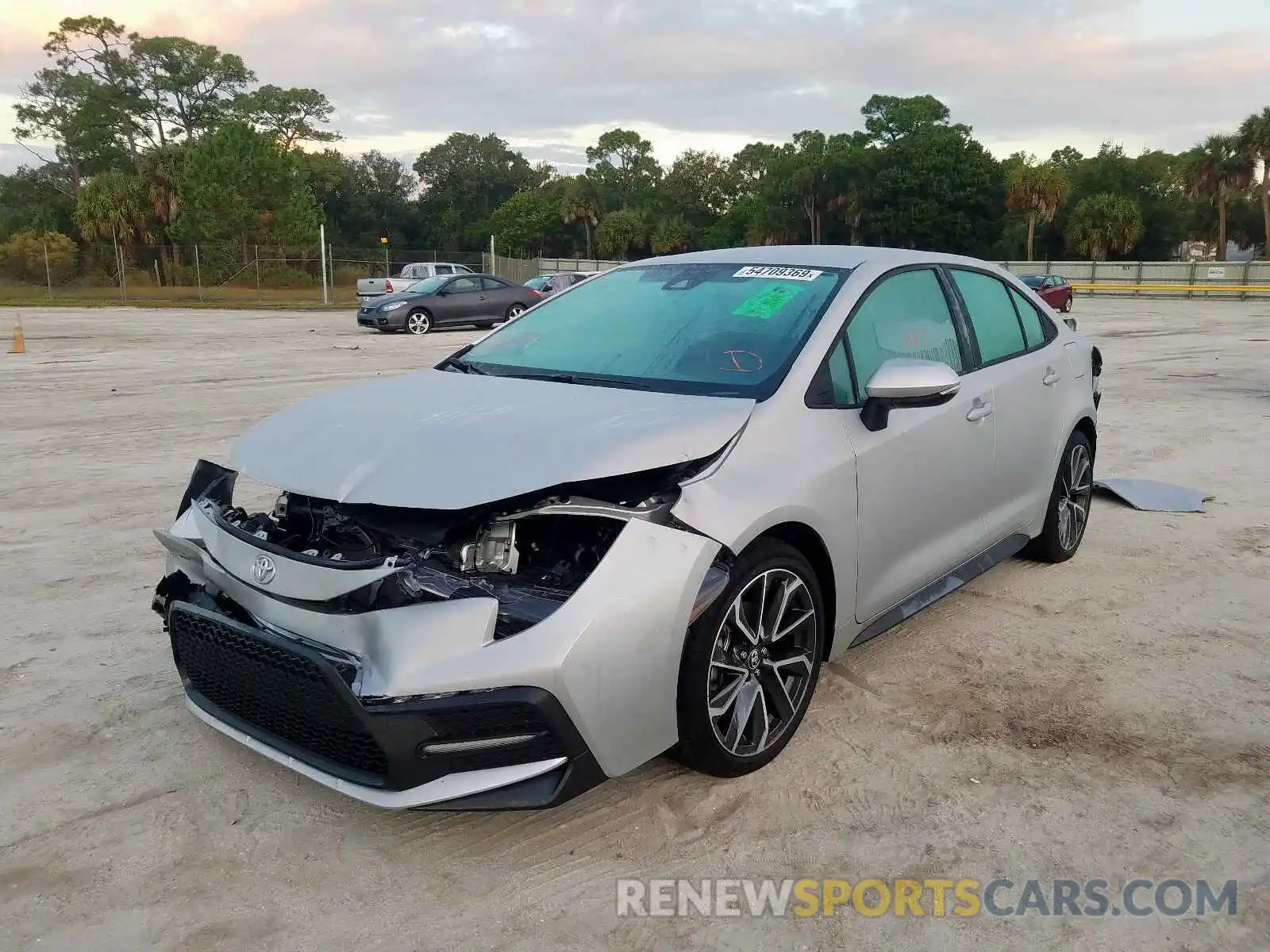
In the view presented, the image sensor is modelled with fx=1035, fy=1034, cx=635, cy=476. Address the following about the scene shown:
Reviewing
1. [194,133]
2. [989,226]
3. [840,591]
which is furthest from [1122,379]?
[194,133]

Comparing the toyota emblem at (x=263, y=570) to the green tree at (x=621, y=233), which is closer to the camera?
the toyota emblem at (x=263, y=570)

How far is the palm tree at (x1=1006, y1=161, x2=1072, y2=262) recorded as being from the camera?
59.0m

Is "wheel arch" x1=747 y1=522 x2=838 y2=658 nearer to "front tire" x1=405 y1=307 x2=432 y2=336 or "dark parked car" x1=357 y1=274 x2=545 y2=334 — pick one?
"dark parked car" x1=357 y1=274 x2=545 y2=334

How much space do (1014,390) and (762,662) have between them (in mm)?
2146

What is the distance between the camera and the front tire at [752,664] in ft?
9.78

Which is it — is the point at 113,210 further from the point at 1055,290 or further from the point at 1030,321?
the point at 1030,321

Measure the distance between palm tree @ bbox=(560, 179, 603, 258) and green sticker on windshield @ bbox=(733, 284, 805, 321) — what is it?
252 ft

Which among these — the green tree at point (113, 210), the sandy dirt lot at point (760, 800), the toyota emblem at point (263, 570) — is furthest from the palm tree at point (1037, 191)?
the toyota emblem at point (263, 570)

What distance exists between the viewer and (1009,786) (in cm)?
326

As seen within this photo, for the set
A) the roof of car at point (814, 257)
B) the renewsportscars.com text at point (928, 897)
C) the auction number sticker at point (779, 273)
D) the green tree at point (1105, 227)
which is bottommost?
the renewsportscars.com text at point (928, 897)

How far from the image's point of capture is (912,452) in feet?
12.7

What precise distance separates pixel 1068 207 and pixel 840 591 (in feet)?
217

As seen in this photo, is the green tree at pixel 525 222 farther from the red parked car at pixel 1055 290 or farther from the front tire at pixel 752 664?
the front tire at pixel 752 664

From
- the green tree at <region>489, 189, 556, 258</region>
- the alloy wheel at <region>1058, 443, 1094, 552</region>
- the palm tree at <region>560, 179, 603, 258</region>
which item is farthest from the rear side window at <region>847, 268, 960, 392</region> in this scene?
the green tree at <region>489, 189, 556, 258</region>
